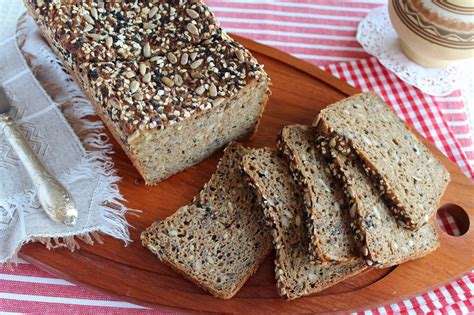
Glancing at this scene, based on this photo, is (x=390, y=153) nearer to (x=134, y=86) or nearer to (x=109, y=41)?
(x=134, y=86)

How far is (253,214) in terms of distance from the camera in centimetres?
300

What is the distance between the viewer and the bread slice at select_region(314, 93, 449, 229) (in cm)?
295

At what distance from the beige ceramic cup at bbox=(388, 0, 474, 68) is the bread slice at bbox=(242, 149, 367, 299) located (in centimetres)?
147

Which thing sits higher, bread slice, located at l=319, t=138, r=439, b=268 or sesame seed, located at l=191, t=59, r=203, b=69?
sesame seed, located at l=191, t=59, r=203, b=69

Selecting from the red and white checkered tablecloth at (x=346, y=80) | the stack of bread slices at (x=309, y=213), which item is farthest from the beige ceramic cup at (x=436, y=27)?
the stack of bread slices at (x=309, y=213)

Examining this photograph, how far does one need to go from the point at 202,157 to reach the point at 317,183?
2.47ft

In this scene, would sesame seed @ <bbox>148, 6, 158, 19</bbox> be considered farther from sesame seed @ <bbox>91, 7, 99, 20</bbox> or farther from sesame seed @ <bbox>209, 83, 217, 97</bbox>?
sesame seed @ <bbox>209, 83, 217, 97</bbox>

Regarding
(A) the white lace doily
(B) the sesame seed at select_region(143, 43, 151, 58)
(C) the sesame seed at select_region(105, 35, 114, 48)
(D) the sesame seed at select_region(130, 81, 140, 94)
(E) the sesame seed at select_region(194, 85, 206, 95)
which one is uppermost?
(C) the sesame seed at select_region(105, 35, 114, 48)

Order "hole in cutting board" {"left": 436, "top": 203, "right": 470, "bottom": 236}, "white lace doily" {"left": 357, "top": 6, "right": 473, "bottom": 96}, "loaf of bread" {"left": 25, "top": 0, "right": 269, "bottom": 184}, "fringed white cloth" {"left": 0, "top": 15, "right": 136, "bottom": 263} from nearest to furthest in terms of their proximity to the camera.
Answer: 1. "loaf of bread" {"left": 25, "top": 0, "right": 269, "bottom": 184}
2. "fringed white cloth" {"left": 0, "top": 15, "right": 136, "bottom": 263}
3. "hole in cutting board" {"left": 436, "top": 203, "right": 470, "bottom": 236}
4. "white lace doily" {"left": 357, "top": 6, "right": 473, "bottom": 96}

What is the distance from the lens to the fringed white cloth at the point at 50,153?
2.89 metres

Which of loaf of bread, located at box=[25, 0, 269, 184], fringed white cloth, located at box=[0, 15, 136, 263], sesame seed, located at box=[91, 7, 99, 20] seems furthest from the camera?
sesame seed, located at box=[91, 7, 99, 20]

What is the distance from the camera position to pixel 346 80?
3906 millimetres

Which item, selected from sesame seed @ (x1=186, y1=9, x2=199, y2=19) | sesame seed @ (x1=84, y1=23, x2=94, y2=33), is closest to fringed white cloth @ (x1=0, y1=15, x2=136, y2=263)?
sesame seed @ (x1=84, y1=23, x2=94, y2=33)

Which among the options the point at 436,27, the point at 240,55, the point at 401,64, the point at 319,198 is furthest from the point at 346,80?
the point at 319,198
